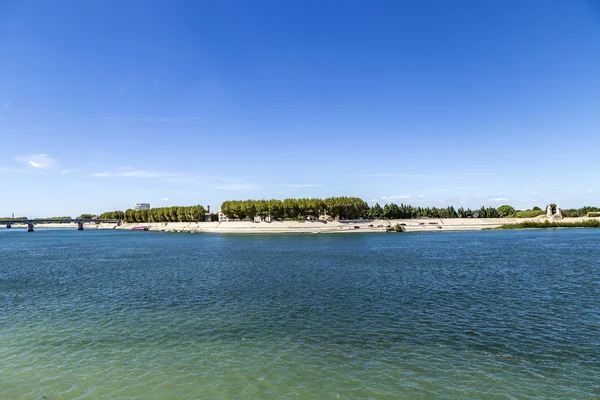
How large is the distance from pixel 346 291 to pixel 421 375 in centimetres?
1672

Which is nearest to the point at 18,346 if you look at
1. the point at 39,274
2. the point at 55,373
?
the point at 55,373

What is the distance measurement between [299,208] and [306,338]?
140m

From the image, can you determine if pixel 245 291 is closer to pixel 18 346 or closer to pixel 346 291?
pixel 346 291

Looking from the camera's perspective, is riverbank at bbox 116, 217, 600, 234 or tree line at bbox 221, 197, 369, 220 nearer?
riverbank at bbox 116, 217, 600, 234

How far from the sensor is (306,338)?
18.8 m

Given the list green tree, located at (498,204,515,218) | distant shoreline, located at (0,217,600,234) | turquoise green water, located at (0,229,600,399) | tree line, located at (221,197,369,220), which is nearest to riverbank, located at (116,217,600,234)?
distant shoreline, located at (0,217,600,234)

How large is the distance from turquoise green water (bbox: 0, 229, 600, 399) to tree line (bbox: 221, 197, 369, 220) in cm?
12027

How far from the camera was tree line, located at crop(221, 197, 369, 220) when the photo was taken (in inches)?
6196

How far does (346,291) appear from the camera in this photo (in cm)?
3089

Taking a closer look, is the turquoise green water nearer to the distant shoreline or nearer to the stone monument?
the distant shoreline

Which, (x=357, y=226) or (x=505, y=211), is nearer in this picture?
(x=357, y=226)

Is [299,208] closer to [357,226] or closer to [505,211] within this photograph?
[357,226]

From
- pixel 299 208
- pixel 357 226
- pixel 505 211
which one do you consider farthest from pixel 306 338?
pixel 505 211

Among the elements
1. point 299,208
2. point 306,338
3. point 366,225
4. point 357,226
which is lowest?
point 306,338
